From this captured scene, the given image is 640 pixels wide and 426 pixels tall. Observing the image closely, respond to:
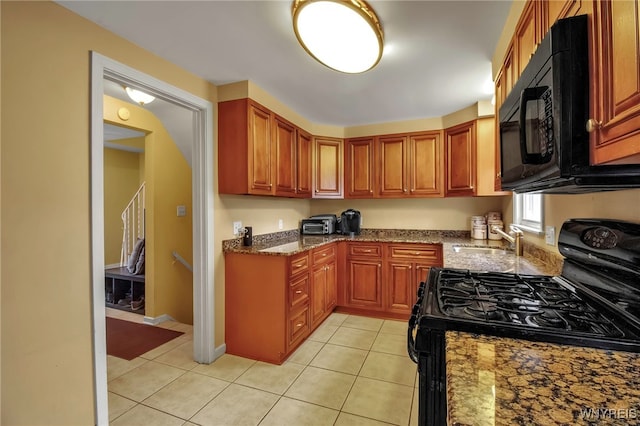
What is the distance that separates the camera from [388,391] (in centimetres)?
200

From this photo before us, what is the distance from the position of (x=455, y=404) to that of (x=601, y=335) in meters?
0.55

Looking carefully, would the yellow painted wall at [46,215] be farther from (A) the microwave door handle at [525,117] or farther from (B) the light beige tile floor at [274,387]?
(A) the microwave door handle at [525,117]

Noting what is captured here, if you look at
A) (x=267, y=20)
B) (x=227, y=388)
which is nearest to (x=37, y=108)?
(x=267, y=20)

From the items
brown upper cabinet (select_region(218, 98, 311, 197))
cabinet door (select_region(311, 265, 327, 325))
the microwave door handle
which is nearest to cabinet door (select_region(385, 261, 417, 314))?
cabinet door (select_region(311, 265, 327, 325))

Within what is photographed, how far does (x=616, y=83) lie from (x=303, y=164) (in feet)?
9.42

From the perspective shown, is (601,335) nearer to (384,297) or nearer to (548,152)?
(548,152)

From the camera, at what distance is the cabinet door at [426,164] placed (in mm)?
3389

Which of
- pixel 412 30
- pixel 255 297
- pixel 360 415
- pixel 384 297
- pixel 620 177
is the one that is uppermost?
pixel 412 30

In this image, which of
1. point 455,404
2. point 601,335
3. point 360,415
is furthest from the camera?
Result: point 360,415

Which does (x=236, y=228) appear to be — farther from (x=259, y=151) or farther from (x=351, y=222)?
(x=351, y=222)

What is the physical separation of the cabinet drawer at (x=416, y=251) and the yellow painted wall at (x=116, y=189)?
4.90 meters

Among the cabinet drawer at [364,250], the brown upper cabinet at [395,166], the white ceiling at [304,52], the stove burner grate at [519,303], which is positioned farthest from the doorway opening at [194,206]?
the brown upper cabinet at [395,166]

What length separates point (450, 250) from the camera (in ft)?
8.33

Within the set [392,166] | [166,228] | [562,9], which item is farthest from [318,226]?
[562,9]
